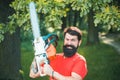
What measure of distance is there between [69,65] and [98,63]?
12143 millimetres

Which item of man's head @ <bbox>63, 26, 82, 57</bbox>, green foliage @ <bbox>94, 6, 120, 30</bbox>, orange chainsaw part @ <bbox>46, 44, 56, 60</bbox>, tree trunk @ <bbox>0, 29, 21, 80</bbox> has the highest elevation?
green foliage @ <bbox>94, 6, 120, 30</bbox>

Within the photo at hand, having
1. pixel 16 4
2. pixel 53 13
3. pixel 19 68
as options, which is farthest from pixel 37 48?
pixel 19 68

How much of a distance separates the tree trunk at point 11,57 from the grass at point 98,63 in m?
1.20

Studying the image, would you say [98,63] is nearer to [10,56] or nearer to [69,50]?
[10,56]

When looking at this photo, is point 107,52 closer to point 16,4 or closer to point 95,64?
point 95,64

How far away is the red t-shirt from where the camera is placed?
21.6ft

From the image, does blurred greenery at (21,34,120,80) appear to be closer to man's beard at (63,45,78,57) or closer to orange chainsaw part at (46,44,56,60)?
orange chainsaw part at (46,44,56,60)

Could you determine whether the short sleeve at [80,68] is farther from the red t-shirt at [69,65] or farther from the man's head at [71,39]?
the man's head at [71,39]

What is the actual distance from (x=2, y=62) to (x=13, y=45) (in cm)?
58

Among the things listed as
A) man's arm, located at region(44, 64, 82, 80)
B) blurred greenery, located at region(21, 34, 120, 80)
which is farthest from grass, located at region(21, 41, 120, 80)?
man's arm, located at region(44, 64, 82, 80)

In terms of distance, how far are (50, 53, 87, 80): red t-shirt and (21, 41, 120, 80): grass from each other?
518 cm

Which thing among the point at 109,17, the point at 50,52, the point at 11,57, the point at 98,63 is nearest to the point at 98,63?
the point at 98,63

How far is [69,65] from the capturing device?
6.64 metres

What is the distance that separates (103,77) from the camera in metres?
14.9
